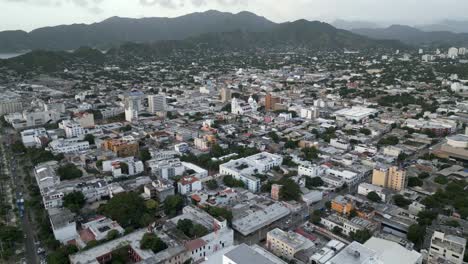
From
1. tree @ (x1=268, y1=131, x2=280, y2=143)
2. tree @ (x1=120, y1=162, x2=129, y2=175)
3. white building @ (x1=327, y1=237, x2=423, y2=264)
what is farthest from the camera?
tree @ (x1=268, y1=131, x2=280, y2=143)

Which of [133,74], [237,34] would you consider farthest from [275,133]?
[237,34]

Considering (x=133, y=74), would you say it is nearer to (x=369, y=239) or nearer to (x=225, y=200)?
(x=225, y=200)

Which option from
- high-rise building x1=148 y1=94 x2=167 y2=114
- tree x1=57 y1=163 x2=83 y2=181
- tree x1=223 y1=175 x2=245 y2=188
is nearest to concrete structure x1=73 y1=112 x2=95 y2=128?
high-rise building x1=148 y1=94 x2=167 y2=114

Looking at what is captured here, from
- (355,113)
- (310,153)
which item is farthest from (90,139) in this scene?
(355,113)

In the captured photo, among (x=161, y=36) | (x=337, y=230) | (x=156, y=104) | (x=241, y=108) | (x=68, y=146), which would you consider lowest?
(x=337, y=230)

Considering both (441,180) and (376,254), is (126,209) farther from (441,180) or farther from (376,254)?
(441,180)

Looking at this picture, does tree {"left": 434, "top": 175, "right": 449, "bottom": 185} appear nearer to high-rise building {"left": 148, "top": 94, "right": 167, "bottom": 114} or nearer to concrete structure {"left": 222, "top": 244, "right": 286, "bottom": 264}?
concrete structure {"left": 222, "top": 244, "right": 286, "bottom": 264}
